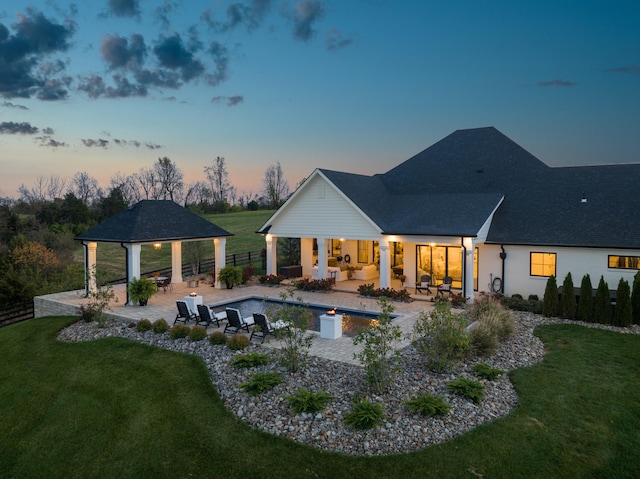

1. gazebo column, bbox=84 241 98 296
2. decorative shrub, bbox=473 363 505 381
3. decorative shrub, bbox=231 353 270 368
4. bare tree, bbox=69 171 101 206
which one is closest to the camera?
decorative shrub, bbox=473 363 505 381

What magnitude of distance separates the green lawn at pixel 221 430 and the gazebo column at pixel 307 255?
13692 mm

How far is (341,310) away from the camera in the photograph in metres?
16.9

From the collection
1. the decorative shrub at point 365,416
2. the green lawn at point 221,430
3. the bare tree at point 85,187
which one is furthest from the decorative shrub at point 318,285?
the bare tree at point 85,187

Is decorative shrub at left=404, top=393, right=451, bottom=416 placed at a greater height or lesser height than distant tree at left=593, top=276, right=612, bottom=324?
lesser

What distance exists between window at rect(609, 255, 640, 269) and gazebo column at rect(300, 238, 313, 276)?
14884mm

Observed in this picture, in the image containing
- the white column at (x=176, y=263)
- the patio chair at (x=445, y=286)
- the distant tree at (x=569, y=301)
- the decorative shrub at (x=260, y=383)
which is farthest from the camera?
the white column at (x=176, y=263)

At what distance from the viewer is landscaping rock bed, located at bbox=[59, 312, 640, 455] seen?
734 cm

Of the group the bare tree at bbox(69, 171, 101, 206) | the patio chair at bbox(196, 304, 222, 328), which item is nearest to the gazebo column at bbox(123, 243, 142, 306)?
the patio chair at bbox(196, 304, 222, 328)

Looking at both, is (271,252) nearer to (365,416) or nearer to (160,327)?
(160,327)

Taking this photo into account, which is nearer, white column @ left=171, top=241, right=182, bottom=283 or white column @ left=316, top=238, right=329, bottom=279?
white column @ left=316, top=238, right=329, bottom=279

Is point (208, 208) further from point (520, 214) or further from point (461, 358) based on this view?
point (461, 358)

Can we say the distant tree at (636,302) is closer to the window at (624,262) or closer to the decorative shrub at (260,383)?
the window at (624,262)

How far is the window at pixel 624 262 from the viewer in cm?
1639

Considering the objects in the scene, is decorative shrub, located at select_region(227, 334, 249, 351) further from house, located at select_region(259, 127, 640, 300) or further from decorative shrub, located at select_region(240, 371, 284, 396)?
house, located at select_region(259, 127, 640, 300)
